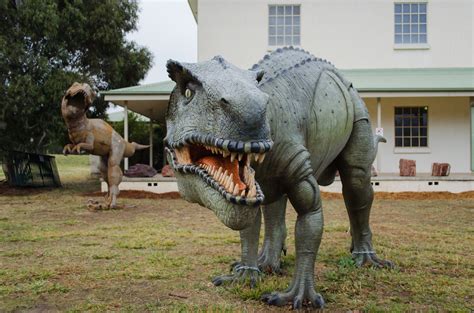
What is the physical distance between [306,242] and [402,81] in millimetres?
13101

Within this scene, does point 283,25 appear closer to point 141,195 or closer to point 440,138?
point 440,138

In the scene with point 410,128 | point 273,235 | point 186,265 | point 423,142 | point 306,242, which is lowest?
point 186,265

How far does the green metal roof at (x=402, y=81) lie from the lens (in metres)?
13.6

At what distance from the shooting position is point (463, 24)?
17.5 metres

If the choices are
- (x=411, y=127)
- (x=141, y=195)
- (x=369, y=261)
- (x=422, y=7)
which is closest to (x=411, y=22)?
(x=422, y=7)

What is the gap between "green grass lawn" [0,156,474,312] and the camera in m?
3.79

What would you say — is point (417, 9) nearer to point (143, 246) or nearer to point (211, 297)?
point (143, 246)

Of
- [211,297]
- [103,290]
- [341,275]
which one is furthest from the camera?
[341,275]

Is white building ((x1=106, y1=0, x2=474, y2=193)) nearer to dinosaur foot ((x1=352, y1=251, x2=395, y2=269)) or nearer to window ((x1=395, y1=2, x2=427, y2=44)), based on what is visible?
window ((x1=395, y1=2, x2=427, y2=44))

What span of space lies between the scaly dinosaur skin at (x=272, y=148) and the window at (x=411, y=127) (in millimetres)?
12169

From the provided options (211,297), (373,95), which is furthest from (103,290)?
(373,95)

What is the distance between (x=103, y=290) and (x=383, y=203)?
30.0 feet

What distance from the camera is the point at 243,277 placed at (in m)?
4.12

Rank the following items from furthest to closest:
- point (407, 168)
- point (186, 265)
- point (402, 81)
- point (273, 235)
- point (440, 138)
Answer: point (440, 138) → point (402, 81) → point (407, 168) → point (186, 265) → point (273, 235)
